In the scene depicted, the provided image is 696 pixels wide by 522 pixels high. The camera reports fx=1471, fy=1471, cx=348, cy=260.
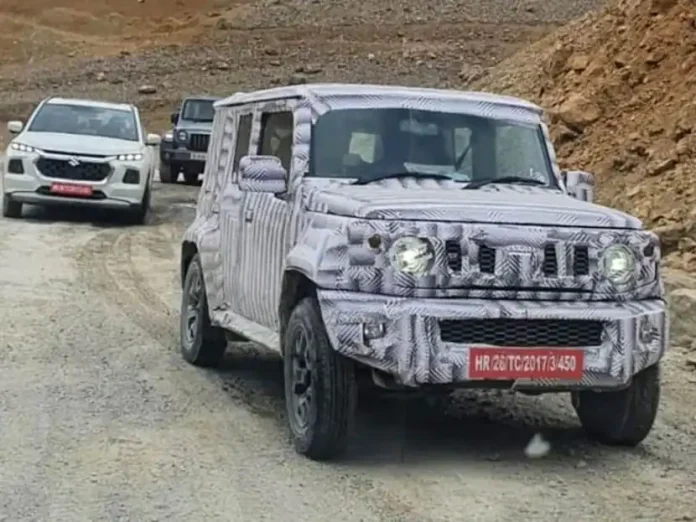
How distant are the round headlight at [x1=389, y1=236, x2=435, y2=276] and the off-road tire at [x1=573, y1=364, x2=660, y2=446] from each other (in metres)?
1.35

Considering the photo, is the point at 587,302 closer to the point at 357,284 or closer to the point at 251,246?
the point at 357,284

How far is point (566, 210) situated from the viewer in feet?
24.0

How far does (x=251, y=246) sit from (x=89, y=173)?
11093mm

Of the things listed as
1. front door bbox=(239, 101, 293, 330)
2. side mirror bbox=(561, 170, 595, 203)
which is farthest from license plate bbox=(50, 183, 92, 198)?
side mirror bbox=(561, 170, 595, 203)

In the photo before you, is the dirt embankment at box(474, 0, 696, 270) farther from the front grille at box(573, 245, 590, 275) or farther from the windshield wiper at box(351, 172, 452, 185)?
the front grille at box(573, 245, 590, 275)

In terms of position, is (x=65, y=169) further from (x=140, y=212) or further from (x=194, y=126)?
(x=194, y=126)

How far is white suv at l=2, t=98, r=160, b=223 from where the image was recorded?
19.2 metres

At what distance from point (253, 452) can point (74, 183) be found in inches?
481

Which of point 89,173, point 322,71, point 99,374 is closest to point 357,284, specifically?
point 99,374

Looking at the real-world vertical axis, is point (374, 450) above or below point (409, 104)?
below

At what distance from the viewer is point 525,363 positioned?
702 centimetres

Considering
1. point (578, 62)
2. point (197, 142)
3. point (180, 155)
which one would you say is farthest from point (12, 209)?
point (578, 62)

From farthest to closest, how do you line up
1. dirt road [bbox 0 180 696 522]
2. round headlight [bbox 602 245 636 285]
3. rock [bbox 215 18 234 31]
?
rock [bbox 215 18 234 31], round headlight [bbox 602 245 636 285], dirt road [bbox 0 180 696 522]

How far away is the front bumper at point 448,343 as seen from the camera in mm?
6871
